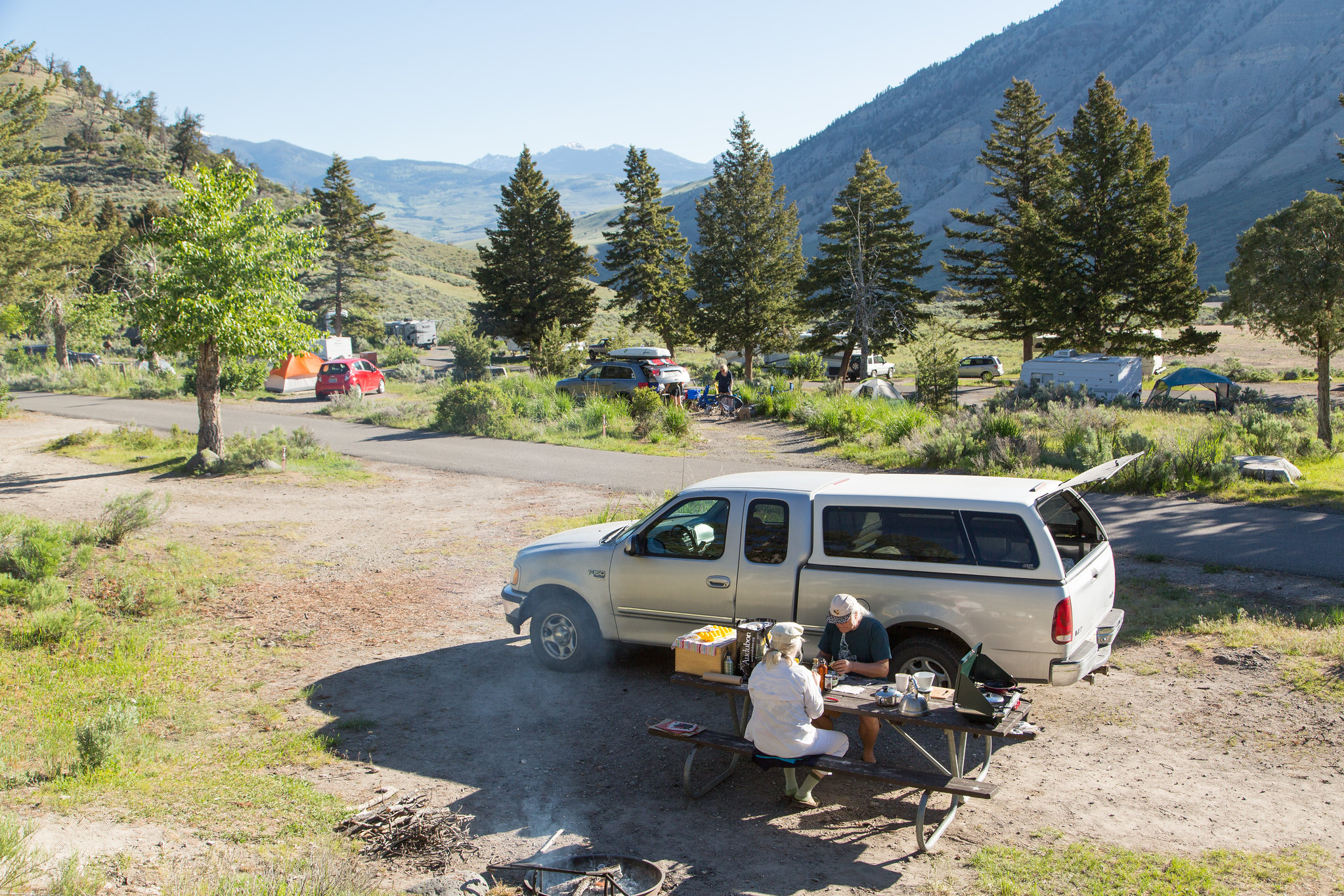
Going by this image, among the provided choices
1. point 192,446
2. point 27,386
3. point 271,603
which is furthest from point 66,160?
point 271,603

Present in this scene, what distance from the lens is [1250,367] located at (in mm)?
41000

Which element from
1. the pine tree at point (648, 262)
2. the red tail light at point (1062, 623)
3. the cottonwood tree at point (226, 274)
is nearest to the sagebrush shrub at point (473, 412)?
the cottonwood tree at point (226, 274)

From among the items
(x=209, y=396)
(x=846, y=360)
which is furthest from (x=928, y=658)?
(x=846, y=360)

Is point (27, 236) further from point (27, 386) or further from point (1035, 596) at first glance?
point (1035, 596)

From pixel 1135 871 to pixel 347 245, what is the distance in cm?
6264

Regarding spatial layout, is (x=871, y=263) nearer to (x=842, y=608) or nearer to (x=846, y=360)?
(x=846, y=360)

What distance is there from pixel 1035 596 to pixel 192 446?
20.9 meters

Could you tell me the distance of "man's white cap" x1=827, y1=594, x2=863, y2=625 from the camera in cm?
560

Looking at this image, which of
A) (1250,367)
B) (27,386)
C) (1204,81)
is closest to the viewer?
(27,386)

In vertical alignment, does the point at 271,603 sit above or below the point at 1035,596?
below

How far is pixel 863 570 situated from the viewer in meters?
6.21

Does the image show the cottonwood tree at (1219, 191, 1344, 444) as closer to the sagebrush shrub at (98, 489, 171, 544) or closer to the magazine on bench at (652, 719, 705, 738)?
the magazine on bench at (652, 719, 705, 738)

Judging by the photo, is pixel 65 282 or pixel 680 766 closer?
pixel 680 766

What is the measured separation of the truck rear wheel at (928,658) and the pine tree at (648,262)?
39.7 meters
